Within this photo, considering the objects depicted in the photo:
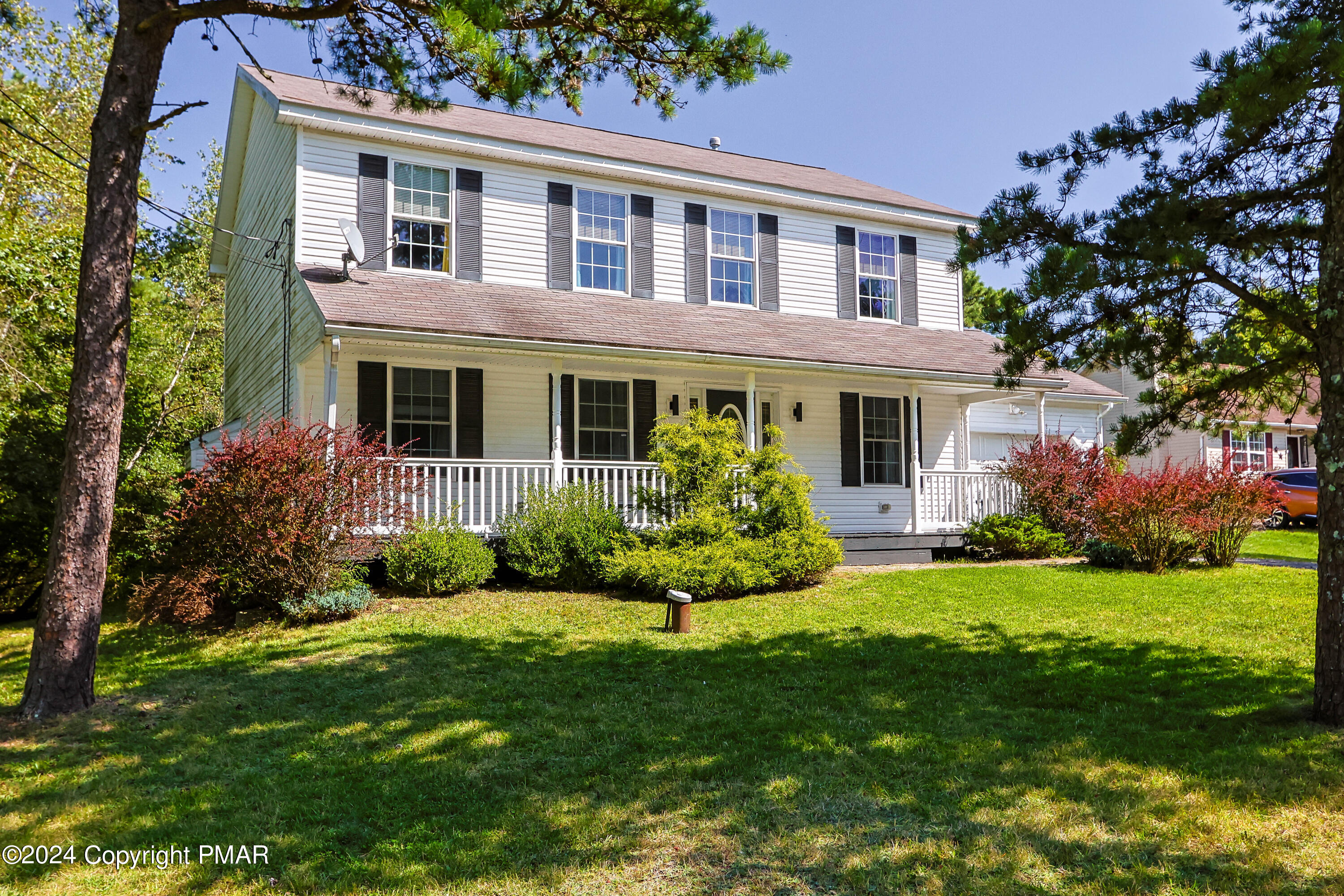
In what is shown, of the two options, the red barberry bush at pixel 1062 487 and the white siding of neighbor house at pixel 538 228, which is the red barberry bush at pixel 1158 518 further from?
the white siding of neighbor house at pixel 538 228

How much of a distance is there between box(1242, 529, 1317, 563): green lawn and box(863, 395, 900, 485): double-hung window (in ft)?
19.9

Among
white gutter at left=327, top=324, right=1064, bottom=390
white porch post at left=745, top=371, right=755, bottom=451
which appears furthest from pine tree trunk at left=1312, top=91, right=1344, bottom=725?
white porch post at left=745, top=371, right=755, bottom=451

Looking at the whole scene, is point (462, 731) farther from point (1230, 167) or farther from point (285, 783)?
point (1230, 167)

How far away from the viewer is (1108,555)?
12.3 m

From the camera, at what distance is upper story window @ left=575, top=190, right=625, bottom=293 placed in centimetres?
1400

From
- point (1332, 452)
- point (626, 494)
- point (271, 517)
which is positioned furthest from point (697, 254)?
point (1332, 452)

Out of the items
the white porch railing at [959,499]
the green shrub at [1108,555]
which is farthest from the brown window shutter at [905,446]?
the green shrub at [1108,555]

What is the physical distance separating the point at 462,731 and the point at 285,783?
1.15 metres

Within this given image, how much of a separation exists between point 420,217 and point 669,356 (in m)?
4.51

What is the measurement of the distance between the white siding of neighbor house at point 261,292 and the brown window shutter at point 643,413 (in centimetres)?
503

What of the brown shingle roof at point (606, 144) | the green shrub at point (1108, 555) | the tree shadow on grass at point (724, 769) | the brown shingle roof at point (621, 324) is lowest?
the tree shadow on grass at point (724, 769)

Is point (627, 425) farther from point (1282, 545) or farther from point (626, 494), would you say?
point (1282, 545)

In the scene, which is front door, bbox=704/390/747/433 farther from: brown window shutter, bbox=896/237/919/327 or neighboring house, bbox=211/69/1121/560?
brown window shutter, bbox=896/237/919/327

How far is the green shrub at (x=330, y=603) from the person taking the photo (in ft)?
29.0
